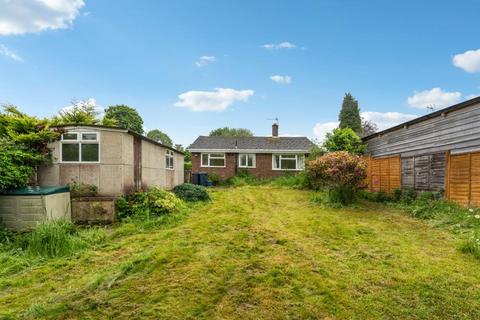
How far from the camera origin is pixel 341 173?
1039 cm

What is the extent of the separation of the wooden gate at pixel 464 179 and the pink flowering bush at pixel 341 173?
2.70 metres

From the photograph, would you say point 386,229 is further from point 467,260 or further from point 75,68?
point 75,68

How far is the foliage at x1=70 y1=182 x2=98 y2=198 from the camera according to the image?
822cm

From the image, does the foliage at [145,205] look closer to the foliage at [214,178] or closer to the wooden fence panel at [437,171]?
the wooden fence panel at [437,171]

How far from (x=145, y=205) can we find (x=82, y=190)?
1.89 m

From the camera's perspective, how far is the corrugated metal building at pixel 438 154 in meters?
8.40

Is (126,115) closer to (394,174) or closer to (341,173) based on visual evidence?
(341,173)

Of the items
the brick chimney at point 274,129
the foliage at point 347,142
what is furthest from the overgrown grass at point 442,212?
the brick chimney at point 274,129

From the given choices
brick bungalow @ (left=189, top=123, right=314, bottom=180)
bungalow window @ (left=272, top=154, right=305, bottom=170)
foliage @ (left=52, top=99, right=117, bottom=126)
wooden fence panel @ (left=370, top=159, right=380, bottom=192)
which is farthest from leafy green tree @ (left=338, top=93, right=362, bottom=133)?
foliage @ (left=52, top=99, right=117, bottom=126)

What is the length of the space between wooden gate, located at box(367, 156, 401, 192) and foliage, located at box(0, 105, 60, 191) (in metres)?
13.4

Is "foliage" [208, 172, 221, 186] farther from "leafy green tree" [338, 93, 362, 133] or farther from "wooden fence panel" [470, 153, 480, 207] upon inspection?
"leafy green tree" [338, 93, 362, 133]

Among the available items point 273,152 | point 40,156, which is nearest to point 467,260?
point 40,156

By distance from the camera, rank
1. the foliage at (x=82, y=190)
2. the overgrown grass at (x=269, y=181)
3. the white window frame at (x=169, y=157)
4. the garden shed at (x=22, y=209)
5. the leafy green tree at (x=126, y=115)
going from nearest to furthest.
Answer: the garden shed at (x=22, y=209) < the foliage at (x=82, y=190) < the white window frame at (x=169, y=157) < the overgrown grass at (x=269, y=181) < the leafy green tree at (x=126, y=115)

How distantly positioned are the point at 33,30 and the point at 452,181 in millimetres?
16083
